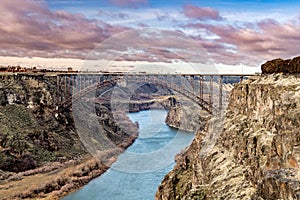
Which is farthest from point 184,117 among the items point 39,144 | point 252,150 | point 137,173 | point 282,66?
point 252,150

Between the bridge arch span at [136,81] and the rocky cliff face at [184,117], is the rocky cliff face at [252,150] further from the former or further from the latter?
the rocky cliff face at [184,117]

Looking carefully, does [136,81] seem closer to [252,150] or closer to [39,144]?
[39,144]

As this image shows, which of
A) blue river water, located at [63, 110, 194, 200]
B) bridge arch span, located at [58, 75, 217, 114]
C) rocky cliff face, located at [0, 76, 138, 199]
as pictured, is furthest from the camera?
bridge arch span, located at [58, 75, 217, 114]

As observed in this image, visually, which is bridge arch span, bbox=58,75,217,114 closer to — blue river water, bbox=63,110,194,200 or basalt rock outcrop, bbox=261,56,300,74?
blue river water, bbox=63,110,194,200

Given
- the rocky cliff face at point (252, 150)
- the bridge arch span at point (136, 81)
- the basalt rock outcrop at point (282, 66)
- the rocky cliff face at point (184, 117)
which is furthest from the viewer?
the rocky cliff face at point (184, 117)

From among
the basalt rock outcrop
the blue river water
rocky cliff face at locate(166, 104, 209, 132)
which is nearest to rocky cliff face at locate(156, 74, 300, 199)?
the basalt rock outcrop

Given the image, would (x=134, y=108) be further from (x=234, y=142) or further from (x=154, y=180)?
(x=234, y=142)

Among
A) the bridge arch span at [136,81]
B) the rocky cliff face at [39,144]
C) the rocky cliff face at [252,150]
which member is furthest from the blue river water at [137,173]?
the rocky cliff face at [252,150]
